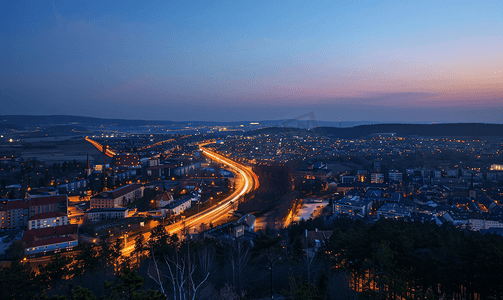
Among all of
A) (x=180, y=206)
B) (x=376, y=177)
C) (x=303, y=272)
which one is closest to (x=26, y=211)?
(x=180, y=206)

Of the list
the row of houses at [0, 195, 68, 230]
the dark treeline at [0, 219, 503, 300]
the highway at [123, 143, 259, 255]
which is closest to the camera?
the dark treeline at [0, 219, 503, 300]

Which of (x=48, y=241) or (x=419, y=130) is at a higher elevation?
(x=419, y=130)

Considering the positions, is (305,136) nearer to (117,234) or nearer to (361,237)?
(117,234)

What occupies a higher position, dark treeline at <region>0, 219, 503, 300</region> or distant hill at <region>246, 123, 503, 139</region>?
distant hill at <region>246, 123, 503, 139</region>

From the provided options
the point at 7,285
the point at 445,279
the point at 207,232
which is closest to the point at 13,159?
the point at 207,232

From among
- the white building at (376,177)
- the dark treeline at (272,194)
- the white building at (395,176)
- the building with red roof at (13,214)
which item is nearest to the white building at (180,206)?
the dark treeline at (272,194)

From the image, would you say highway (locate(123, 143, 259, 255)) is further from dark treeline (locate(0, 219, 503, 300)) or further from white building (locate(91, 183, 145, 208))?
white building (locate(91, 183, 145, 208))

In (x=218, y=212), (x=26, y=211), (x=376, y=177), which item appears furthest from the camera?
(x=376, y=177)

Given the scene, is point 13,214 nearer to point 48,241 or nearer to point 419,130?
point 48,241

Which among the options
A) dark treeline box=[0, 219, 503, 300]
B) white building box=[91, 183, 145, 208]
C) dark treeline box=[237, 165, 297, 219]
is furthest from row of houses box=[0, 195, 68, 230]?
dark treeline box=[237, 165, 297, 219]
